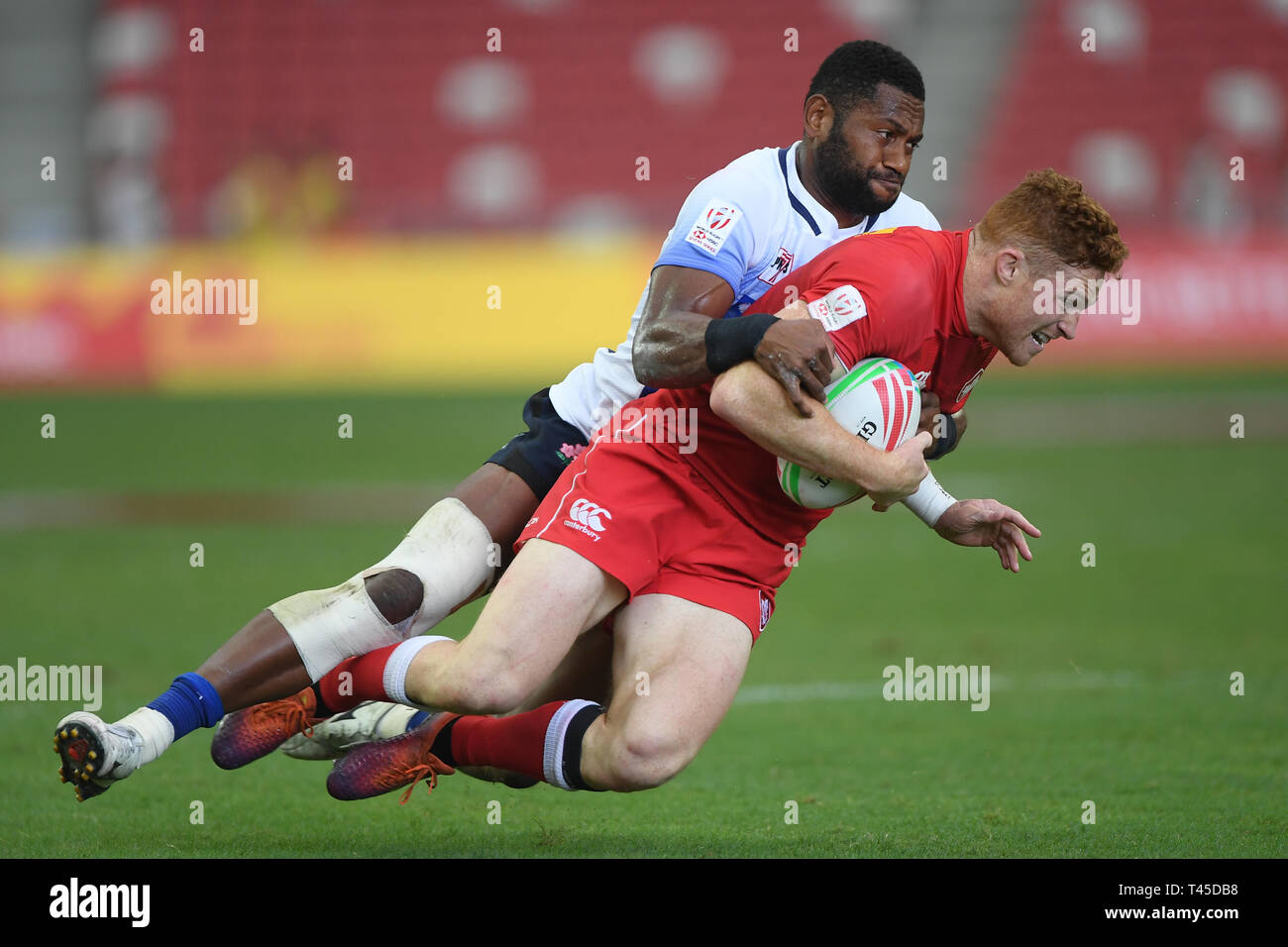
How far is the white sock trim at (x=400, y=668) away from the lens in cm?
500

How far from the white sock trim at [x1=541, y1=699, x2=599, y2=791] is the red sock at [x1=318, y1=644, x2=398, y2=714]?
54 centimetres

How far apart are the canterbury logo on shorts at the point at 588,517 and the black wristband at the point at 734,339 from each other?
61 cm

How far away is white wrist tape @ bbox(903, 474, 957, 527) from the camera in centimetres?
525

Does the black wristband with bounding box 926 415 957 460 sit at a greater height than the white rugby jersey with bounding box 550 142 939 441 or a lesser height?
lesser

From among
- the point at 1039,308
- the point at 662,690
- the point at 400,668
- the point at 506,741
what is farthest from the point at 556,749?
the point at 1039,308

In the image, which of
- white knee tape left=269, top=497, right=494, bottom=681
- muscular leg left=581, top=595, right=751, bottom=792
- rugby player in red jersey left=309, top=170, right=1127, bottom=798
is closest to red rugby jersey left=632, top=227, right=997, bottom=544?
rugby player in red jersey left=309, top=170, right=1127, bottom=798

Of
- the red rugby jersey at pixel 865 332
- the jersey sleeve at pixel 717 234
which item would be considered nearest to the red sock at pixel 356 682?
the red rugby jersey at pixel 865 332

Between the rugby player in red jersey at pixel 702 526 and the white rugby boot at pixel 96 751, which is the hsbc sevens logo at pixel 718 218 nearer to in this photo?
the rugby player in red jersey at pixel 702 526

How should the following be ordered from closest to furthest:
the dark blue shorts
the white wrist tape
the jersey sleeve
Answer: the jersey sleeve → the white wrist tape → the dark blue shorts

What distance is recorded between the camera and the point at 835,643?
8.91 m

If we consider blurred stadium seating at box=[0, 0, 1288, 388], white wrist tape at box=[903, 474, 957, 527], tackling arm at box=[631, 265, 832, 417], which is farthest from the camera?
blurred stadium seating at box=[0, 0, 1288, 388]

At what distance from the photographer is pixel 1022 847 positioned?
5.04 metres

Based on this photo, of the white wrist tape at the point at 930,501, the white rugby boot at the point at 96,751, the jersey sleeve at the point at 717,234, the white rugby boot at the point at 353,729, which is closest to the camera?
the white rugby boot at the point at 96,751

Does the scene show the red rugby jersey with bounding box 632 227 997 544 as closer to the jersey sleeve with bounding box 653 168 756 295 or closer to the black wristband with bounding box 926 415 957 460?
the black wristband with bounding box 926 415 957 460
